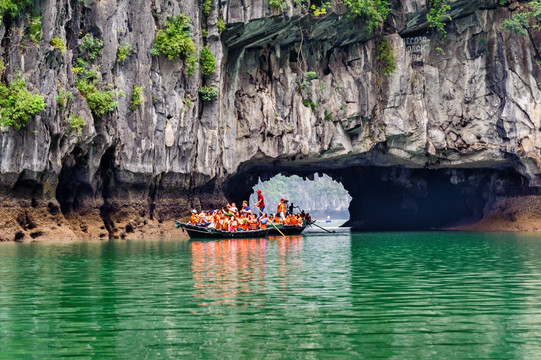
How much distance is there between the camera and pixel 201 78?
33.4 m

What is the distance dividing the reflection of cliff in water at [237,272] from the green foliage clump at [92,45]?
10.3 m

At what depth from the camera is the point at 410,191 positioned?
48.8 m

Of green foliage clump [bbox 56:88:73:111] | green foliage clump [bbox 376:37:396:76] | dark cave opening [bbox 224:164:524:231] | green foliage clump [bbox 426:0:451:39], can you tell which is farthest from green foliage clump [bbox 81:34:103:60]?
green foliage clump [bbox 426:0:451:39]

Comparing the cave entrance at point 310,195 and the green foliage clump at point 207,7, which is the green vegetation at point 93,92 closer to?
the green foliage clump at point 207,7

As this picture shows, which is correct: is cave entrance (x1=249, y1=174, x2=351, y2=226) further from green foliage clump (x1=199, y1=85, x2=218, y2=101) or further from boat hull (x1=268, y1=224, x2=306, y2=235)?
green foliage clump (x1=199, y1=85, x2=218, y2=101)

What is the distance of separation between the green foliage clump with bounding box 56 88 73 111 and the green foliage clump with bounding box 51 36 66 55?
5.01 ft

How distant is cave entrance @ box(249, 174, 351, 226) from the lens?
108 metres

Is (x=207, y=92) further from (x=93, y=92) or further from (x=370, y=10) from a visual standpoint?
(x=370, y=10)

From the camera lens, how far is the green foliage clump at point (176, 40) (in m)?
31.5

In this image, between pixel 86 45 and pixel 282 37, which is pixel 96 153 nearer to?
pixel 86 45

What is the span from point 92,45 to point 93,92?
2.02 meters

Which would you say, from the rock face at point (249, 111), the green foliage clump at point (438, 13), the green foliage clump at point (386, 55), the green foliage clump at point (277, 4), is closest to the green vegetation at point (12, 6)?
the rock face at point (249, 111)

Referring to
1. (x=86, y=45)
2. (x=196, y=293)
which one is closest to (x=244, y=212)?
(x=86, y=45)

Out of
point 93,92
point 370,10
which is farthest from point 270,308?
point 370,10
